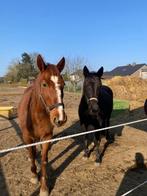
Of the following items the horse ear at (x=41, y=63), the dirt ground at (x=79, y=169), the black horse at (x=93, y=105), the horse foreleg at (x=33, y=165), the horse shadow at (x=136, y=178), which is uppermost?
the horse ear at (x=41, y=63)

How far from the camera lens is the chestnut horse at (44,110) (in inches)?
188

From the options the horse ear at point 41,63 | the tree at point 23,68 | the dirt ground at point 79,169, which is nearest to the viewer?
the horse ear at point 41,63

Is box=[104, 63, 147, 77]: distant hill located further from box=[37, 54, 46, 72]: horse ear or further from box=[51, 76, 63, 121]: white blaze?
box=[51, 76, 63, 121]: white blaze

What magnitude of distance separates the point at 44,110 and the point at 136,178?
8.41 feet

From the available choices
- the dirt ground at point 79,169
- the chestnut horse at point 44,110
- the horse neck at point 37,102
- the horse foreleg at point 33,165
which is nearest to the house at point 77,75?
the dirt ground at point 79,169

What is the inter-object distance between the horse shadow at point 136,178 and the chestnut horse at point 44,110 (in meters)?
1.51

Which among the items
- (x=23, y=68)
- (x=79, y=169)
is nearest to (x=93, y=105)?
(x=79, y=169)

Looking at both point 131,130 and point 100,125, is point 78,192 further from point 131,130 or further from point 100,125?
point 131,130

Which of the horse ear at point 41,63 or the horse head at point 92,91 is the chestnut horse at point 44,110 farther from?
the horse head at point 92,91

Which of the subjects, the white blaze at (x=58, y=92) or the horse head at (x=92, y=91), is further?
the horse head at (x=92, y=91)


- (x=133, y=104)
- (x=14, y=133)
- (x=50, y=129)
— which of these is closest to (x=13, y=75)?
(x=133, y=104)

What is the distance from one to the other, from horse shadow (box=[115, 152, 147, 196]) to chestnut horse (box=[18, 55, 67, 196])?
4.95 ft

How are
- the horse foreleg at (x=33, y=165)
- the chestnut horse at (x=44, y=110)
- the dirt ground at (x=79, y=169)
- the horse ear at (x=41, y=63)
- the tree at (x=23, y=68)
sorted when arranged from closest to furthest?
the chestnut horse at (x=44, y=110) < the horse ear at (x=41, y=63) < the dirt ground at (x=79, y=169) < the horse foreleg at (x=33, y=165) < the tree at (x=23, y=68)

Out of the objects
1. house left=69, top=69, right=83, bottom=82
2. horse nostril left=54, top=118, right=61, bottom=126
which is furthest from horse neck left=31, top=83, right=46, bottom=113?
house left=69, top=69, right=83, bottom=82
